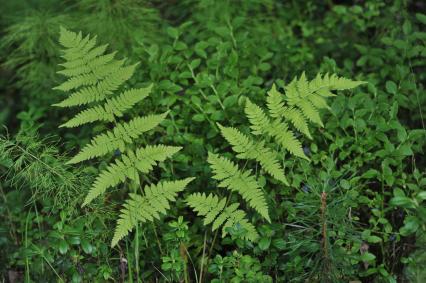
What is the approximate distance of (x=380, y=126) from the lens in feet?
8.82

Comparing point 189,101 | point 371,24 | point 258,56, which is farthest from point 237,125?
point 371,24

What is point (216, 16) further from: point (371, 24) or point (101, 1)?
point (371, 24)

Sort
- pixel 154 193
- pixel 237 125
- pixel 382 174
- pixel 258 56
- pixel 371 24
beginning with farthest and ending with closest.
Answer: pixel 371 24 < pixel 258 56 < pixel 237 125 < pixel 382 174 < pixel 154 193

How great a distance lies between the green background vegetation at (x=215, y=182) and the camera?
8.03 ft

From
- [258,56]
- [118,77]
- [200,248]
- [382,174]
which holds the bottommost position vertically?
[200,248]

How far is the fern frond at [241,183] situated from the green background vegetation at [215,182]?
0.19 m

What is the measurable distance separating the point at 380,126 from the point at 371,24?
118 cm

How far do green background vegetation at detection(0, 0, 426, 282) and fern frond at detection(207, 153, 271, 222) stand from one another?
19 cm

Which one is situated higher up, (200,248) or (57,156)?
(57,156)

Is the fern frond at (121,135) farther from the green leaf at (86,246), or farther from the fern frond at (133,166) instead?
the green leaf at (86,246)

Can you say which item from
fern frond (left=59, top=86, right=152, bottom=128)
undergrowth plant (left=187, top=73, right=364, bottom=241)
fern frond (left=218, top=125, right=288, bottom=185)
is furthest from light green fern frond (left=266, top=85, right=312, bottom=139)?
fern frond (left=59, top=86, right=152, bottom=128)

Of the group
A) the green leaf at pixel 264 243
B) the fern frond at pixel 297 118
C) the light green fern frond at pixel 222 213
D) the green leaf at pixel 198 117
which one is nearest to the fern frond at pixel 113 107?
the green leaf at pixel 198 117

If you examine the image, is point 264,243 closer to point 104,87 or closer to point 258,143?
point 258,143

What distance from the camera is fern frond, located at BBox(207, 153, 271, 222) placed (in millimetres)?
2350
